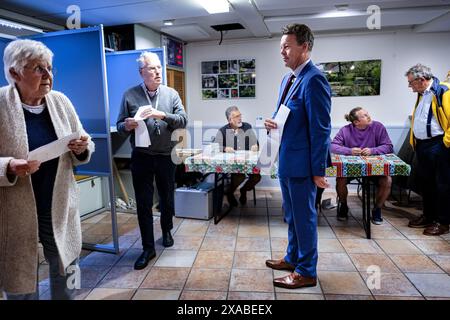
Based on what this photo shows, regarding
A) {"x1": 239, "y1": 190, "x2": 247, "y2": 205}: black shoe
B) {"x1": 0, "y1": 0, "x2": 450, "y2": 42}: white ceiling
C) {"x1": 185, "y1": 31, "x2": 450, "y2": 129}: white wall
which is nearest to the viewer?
{"x1": 0, "y1": 0, "x2": 450, "y2": 42}: white ceiling

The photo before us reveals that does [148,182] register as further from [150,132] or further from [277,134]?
[277,134]

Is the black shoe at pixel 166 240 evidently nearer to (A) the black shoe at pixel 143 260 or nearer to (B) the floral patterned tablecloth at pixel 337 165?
(A) the black shoe at pixel 143 260

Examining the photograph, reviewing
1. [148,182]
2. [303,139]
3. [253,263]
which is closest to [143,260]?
[148,182]

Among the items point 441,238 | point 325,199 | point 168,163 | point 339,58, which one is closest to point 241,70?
point 339,58

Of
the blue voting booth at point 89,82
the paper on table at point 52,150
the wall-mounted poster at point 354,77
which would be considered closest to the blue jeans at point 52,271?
the paper on table at point 52,150

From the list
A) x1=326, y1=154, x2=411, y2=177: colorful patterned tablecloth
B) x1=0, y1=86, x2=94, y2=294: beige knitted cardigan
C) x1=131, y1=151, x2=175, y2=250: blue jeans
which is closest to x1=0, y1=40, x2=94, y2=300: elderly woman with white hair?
x1=0, y1=86, x2=94, y2=294: beige knitted cardigan

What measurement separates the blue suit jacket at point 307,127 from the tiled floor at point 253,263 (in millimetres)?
834

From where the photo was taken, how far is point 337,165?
286 centimetres

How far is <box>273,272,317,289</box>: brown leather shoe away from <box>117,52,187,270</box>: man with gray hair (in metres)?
1.04

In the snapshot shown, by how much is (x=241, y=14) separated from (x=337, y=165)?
77.3 inches

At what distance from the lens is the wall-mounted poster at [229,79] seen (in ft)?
16.3

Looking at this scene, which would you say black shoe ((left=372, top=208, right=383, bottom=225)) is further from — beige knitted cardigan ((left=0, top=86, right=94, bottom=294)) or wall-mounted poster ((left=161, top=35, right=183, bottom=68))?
wall-mounted poster ((left=161, top=35, right=183, bottom=68))

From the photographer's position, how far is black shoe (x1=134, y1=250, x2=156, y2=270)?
2400 mm
